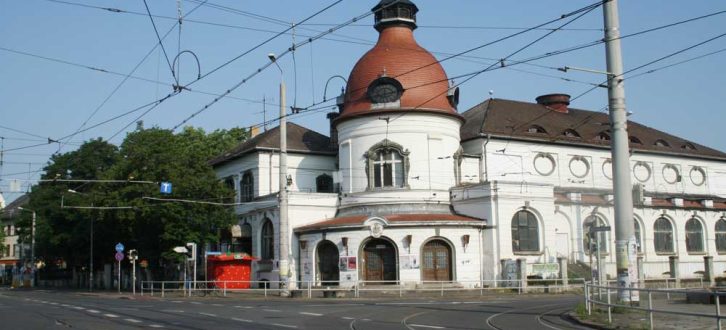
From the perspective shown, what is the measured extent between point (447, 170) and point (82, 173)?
107 ft

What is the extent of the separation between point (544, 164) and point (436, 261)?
536 inches

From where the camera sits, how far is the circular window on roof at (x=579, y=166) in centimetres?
5328

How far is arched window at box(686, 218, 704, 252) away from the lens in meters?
53.7

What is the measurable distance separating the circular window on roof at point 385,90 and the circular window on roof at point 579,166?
48.9 ft

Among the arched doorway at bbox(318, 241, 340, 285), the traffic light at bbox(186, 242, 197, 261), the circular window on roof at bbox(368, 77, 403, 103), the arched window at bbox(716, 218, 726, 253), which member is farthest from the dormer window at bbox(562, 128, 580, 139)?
the traffic light at bbox(186, 242, 197, 261)

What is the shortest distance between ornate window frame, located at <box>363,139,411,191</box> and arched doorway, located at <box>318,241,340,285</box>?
14.3ft

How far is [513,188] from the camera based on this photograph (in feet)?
144

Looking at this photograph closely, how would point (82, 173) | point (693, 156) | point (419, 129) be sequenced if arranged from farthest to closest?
point (82, 173) → point (693, 156) → point (419, 129)

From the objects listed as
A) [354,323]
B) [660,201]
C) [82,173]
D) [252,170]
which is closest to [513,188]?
[660,201]

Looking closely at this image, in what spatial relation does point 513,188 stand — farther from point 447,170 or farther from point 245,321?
point 245,321

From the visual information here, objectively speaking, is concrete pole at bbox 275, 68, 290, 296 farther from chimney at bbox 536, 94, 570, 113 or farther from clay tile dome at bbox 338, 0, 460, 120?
chimney at bbox 536, 94, 570, 113

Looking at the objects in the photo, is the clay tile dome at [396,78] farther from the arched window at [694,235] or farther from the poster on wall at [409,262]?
the arched window at [694,235]

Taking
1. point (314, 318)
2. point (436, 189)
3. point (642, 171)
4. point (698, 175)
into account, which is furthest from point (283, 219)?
point (698, 175)

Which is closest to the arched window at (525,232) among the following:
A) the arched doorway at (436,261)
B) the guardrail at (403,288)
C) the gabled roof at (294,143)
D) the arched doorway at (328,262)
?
the guardrail at (403,288)
